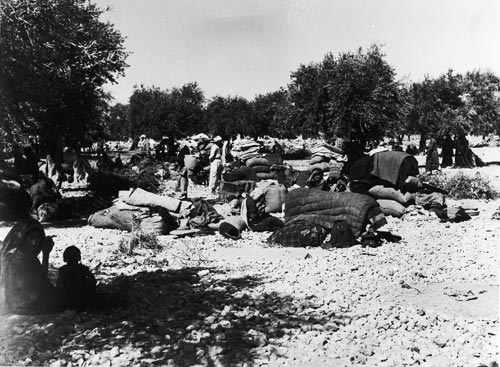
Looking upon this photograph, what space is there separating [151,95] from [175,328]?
3556 cm

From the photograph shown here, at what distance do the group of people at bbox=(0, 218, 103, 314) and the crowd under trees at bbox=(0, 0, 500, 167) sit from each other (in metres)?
3.80

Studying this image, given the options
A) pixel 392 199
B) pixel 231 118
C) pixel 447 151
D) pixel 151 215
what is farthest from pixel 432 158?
pixel 231 118

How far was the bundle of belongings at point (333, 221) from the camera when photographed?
23.7ft

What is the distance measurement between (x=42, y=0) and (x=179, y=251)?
517 cm

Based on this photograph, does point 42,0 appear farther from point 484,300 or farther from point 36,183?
point 484,300

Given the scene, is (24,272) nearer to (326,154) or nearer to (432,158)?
(326,154)

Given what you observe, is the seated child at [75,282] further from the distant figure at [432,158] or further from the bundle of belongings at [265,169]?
the distant figure at [432,158]

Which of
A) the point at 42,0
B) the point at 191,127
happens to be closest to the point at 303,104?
the point at 191,127

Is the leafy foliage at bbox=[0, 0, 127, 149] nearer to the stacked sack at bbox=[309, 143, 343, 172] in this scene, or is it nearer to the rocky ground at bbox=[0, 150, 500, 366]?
the rocky ground at bbox=[0, 150, 500, 366]

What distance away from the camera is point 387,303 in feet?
15.6

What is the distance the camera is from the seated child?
14.2 feet

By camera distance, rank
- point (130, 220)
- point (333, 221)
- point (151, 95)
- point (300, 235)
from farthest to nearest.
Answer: point (151, 95)
point (130, 220)
point (333, 221)
point (300, 235)

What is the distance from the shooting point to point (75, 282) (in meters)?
4.40

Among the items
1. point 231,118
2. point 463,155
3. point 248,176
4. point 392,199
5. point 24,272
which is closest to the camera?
point 24,272
